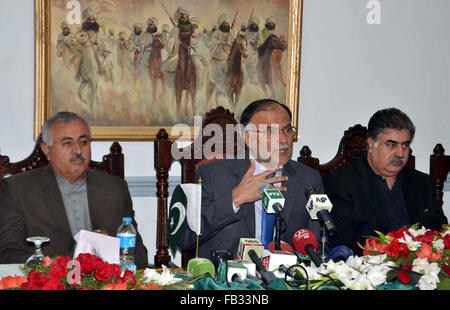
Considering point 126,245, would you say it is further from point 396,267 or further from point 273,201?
point 396,267

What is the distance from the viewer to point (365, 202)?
10.6ft

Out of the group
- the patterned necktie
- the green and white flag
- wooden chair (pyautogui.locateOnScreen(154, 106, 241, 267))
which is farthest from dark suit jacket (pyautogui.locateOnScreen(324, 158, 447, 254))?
the green and white flag

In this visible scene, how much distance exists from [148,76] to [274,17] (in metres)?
1.12

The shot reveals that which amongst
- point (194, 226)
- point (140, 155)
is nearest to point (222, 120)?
point (140, 155)

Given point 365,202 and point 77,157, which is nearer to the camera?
point 77,157

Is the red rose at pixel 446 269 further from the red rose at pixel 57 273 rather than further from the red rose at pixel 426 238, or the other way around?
the red rose at pixel 57 273

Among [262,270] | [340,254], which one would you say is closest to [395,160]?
[340,254]

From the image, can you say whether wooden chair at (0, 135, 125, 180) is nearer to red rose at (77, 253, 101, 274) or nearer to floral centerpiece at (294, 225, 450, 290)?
red rose at (77, 253, 101, 274)

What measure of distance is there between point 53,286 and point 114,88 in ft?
8.25

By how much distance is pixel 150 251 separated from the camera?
13.9 feet

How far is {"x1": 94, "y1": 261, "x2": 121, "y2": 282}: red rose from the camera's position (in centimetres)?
165

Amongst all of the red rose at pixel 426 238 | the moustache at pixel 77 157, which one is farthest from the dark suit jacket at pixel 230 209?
the red rose at pixel 426 238
